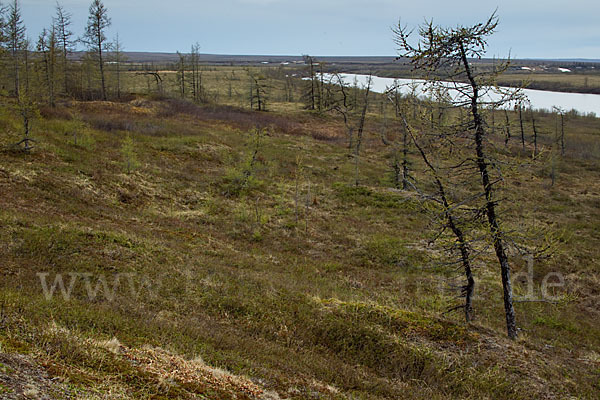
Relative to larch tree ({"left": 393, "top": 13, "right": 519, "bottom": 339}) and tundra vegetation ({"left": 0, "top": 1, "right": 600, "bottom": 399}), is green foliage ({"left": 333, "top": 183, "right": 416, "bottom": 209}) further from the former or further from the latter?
larch tree ({"left": 393, "top": 13, "right": 519, "bottom": 339})

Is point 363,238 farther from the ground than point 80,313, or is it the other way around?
point 80,313

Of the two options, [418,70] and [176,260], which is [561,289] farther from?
[176,260]

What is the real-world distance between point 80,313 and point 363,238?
13260 millimetres

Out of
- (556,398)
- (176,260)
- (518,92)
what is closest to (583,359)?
(556,398)

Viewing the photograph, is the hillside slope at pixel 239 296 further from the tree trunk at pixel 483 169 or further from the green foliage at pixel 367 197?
the tree trunk at pixel 483 169

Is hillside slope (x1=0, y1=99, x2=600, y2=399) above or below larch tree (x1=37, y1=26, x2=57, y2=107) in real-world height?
below

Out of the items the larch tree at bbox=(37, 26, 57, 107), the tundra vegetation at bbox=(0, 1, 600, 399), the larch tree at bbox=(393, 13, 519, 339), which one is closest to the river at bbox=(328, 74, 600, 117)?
the larch tree at bbox=(37, 26, 57, 107)

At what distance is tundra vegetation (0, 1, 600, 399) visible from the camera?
541cm

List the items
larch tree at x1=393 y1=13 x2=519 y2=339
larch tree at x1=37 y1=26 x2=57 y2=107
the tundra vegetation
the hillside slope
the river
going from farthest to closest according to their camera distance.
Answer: the river, larch tree at x1=37 y1=26 x2=57 y2=107, larch tree at x1=393 y1=13 x2=519 y2=339, the tundra vegetation, the hillside slope

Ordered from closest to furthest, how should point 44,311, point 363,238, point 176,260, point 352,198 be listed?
point 44,311, point 176,260, point 363,238, point 352,198

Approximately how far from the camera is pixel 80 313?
624 centimetres

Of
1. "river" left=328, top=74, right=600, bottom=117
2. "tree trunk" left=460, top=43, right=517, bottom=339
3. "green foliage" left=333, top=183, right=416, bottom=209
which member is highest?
"river" left=328, top=74, right=600, bottom=117

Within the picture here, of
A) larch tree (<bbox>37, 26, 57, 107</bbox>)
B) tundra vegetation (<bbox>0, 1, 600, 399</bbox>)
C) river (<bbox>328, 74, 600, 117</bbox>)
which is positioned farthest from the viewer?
river (<bbox>328, 74, 600, 117</bbox>)

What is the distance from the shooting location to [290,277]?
11.7 meters
